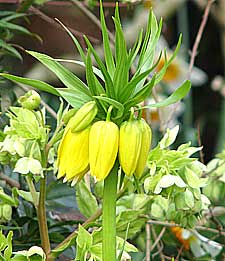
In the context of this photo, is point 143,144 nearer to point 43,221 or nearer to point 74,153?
point 74,153

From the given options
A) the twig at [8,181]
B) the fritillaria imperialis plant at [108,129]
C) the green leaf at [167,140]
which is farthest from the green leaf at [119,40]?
the twig at [8,181]

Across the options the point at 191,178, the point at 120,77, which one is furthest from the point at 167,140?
the point at 120,77

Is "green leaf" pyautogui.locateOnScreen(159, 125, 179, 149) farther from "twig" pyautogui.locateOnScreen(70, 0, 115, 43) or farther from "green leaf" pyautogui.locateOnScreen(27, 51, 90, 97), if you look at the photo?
"twig" pyautogui.locateOnScreen(70, 0, 115, 43)

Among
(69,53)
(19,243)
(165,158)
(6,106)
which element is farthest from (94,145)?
(69,53)

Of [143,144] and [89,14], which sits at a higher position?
[89,14]

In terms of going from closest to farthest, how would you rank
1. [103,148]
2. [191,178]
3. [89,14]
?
[103,148] → [191,178] → [89,14]

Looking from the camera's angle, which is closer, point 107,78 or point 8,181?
point 107,78

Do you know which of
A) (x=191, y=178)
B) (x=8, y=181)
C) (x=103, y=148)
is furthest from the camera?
(x=8, y=181)

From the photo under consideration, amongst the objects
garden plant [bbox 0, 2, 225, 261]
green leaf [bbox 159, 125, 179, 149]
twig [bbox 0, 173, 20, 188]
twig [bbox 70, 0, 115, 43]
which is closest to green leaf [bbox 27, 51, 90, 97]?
garden plant [bbox 0, 2, 225, 261]
